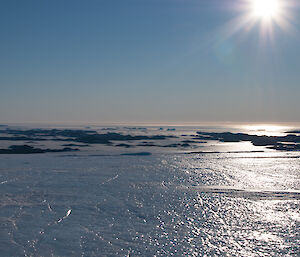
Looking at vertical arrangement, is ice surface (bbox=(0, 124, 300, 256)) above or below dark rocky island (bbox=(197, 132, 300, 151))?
below

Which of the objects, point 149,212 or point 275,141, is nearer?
point 149,212

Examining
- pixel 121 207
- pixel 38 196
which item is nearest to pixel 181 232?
pixel 121 207

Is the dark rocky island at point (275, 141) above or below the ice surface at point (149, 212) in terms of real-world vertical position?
above

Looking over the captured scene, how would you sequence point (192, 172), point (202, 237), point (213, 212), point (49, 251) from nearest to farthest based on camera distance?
1. point (49, 251)
2. point (202, 237)
3. point (213, 212)
4. point (192, 172)

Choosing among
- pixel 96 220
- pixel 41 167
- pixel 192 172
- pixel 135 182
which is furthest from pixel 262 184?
pixel 41 167

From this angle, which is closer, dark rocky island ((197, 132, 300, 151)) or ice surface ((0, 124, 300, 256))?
ice surface ((0, 124, 300, 256))

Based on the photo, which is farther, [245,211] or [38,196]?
[38,196]

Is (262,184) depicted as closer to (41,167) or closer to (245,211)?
(245,211)

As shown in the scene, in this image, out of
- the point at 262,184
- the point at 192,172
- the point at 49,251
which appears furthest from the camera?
the point at 192,172

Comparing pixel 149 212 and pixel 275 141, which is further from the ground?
pixel 275 141

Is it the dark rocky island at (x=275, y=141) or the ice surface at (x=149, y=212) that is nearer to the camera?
the ice surface at (x=149, y=212)
